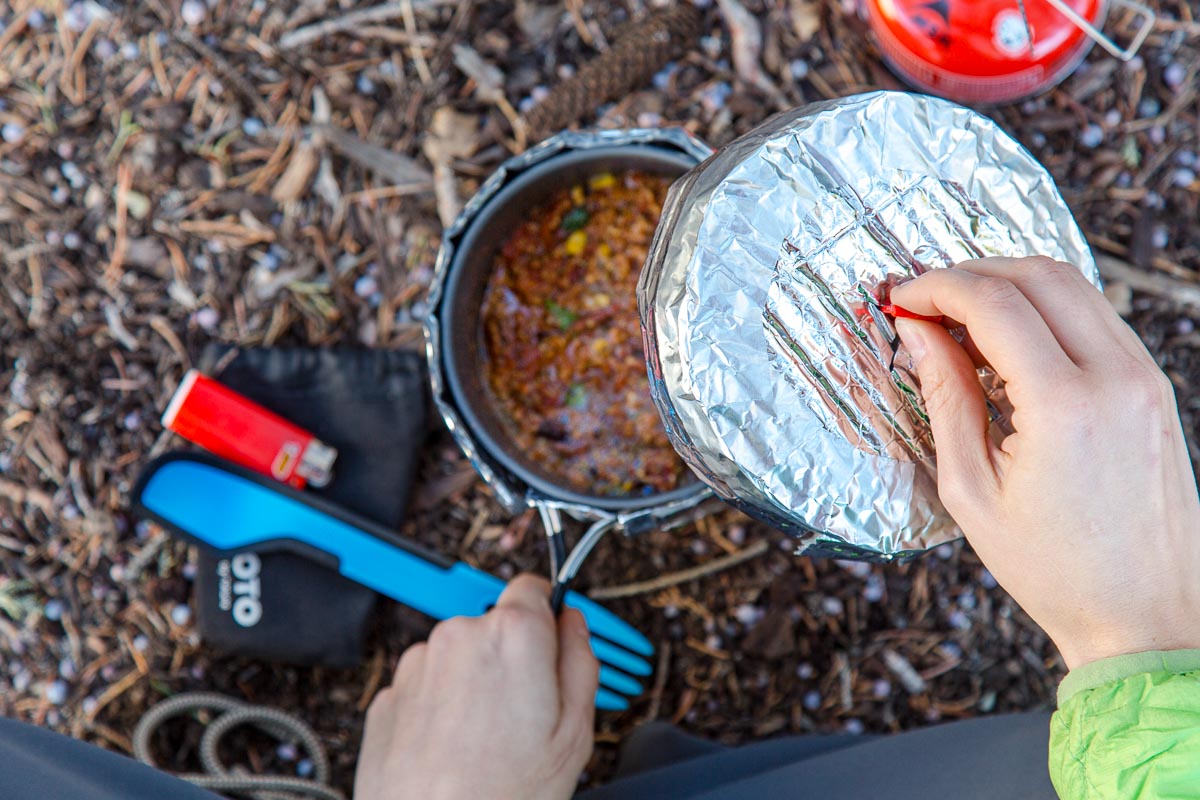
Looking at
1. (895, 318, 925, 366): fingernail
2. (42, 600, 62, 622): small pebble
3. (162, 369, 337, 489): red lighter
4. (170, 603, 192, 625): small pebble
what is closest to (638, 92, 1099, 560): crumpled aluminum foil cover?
(895, 318, 925, 366): fingernail

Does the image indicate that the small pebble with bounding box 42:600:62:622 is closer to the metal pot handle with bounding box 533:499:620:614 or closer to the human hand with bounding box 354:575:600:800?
the human hand with bounding box 354:575:600:800

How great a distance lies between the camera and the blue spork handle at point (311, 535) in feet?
3.03

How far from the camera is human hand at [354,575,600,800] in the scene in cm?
78

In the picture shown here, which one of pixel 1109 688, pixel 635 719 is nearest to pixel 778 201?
pixel 1109 688

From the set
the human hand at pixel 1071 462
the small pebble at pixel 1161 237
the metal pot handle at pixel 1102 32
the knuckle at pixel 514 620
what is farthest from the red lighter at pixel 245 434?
the small pebble at pixel 1161 237

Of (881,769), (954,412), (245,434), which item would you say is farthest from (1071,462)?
(245,434)

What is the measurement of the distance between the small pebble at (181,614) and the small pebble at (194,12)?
0.71 metres

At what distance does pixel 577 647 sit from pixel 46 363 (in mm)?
760

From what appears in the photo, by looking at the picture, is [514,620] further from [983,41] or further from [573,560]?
[983,41]

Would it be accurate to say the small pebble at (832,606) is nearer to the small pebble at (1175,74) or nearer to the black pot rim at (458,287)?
the black pot rim at (458,287)

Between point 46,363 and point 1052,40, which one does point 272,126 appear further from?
point 1052,40

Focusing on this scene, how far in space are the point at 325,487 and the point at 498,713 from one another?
350 mm

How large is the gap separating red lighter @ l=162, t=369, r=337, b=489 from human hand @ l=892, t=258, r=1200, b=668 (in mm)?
686

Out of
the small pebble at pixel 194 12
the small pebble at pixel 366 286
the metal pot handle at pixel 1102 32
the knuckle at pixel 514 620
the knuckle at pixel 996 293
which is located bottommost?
the knuckle at pixel 514 620
